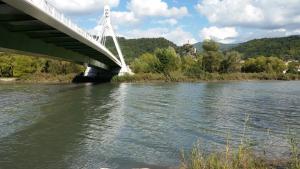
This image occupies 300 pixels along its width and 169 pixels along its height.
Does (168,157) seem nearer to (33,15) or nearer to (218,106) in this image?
(33,15)

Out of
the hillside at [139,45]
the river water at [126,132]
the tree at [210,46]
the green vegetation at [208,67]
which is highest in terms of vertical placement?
the hillside at [139,45]

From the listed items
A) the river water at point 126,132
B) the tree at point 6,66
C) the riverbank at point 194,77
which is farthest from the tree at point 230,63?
the river water at point 126,132

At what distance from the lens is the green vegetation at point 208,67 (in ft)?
285

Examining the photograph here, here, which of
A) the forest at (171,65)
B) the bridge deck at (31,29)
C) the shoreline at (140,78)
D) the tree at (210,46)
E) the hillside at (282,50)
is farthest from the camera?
the hillside at (282,50)

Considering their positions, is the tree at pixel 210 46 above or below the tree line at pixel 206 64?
above

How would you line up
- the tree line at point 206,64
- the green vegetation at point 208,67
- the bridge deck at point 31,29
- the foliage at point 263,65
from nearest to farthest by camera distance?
1. the bridge deck at point 31,29
2. the green vegetation at point 208,67
3. the tree line at point 206,64
4. the foliage at point 263,65

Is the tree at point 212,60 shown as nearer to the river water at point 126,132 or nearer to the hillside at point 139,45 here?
the hillside at point 139,45

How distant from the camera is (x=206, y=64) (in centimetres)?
10631

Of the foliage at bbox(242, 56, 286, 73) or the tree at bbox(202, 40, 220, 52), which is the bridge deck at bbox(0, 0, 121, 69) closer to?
the tree at bbox(202, 40, 220, 52)

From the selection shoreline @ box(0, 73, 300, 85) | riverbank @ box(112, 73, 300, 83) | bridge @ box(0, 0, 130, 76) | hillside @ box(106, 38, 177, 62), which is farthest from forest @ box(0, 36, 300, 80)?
hillside @ box(106, 38, 177, 62)

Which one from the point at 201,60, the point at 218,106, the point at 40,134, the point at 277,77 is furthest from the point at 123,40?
the point at 40,134

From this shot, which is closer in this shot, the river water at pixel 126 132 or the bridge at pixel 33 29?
the river water at pixel 126 132

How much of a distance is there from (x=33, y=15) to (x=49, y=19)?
8.66 feet

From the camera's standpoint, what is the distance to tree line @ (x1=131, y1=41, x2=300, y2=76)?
94.8m
